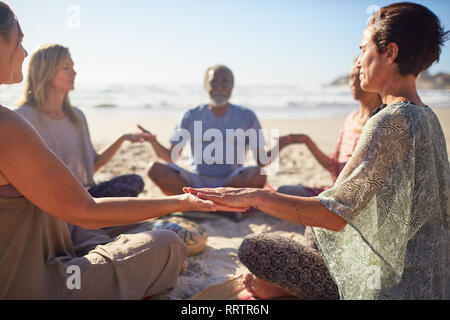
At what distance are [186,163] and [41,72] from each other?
433 cm

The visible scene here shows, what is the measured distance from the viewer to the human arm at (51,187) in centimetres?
184

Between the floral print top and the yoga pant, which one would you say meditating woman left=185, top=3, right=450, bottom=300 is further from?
the yoga pant

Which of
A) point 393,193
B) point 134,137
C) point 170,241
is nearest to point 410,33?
point 393,193

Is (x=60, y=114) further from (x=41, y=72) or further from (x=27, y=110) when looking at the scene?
(x=41, y=72)

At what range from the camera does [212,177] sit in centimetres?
535

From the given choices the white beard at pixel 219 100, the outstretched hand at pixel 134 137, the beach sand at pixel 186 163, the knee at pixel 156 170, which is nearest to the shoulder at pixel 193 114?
the white beard at pixel 219 100

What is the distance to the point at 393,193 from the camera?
72.0 inches

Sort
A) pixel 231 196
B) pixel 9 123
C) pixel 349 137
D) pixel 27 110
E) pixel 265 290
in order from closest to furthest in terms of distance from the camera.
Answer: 1. pixel 9 123
2. pixel 231 196
3. pixel 265 290
4. pixel 27 110
5. pixel 349 137

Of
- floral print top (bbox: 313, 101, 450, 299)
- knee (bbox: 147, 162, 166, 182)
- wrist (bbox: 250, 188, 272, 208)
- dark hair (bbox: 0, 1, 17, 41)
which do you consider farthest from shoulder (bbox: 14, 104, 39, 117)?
floral print top (bbox: 313, 101, 450, 299)

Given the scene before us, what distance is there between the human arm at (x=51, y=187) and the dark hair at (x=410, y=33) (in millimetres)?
1189

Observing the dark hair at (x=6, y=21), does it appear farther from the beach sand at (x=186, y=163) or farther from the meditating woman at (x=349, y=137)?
the meditating woman at (x=349, y=137)

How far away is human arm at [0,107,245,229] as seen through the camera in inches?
72.6

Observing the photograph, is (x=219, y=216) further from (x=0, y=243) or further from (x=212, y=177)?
(x=0, y=243)

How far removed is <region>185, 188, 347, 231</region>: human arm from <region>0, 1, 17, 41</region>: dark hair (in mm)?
1426
